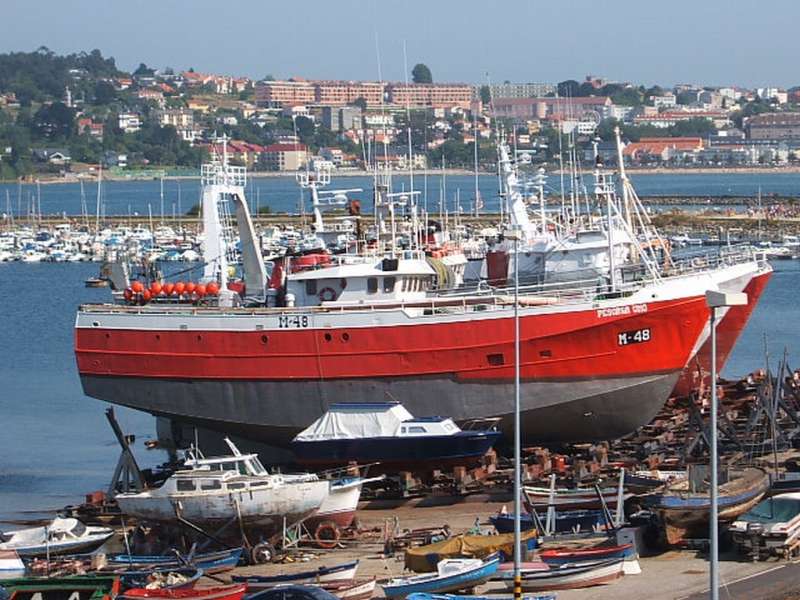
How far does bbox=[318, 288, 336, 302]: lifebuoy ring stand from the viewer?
41219mm

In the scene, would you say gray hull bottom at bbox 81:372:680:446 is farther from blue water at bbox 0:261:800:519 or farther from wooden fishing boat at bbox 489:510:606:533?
wooden fishing boat at bbox 489:510:606:533

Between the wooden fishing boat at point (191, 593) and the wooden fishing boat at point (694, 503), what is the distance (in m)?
6.76

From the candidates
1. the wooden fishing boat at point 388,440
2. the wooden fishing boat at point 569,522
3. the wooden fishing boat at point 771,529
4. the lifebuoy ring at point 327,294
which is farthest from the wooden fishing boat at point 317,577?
the lifebuoy ring at point 327,294

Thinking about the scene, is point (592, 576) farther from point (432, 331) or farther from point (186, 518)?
point (432, 331)

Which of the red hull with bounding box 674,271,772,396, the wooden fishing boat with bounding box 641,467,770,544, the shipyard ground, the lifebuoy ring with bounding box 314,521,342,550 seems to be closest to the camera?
the shipyard ground

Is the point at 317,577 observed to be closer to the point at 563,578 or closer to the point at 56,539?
the point at 563,578

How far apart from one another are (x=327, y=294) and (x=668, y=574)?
1426 centimetres

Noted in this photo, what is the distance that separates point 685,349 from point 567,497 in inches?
337

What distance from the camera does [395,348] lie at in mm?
39906

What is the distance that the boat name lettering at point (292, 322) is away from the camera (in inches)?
1590

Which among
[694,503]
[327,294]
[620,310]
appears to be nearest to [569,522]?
[694,503]

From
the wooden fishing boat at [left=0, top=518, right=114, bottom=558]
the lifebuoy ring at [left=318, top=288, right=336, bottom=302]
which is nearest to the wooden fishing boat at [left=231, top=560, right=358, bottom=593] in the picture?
the wooden fishing boat at [left=0, top=518, right=114, bottom=558]

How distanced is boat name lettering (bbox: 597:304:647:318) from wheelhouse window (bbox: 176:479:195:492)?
1030 cm

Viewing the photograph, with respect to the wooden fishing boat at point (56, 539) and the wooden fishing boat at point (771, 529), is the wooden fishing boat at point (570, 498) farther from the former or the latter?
the wooden fishing boat at point (56, 539)
